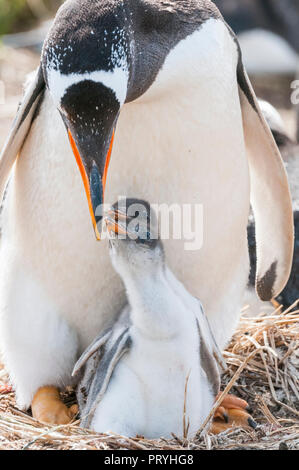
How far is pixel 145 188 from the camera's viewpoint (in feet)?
9.16

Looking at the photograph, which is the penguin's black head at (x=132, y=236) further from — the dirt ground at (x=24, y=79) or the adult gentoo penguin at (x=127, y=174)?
the dirt ground at (x=24, y=79)

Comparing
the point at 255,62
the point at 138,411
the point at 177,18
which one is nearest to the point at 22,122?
the point at 177,18

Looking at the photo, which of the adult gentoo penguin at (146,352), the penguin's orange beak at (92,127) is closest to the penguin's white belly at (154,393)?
the adult gentoo penguin at (146,352)

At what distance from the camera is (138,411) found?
2.66 m

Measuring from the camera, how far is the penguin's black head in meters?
2.64

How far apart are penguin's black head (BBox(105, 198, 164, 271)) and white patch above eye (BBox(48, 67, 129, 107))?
457 mm

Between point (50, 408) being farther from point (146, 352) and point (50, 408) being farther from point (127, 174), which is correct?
point (127, 174)

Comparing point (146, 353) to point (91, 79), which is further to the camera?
point (146, 353)

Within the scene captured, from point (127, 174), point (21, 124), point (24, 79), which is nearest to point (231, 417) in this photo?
point (127, 174)

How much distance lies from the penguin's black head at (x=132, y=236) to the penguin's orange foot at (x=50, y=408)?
0.59m

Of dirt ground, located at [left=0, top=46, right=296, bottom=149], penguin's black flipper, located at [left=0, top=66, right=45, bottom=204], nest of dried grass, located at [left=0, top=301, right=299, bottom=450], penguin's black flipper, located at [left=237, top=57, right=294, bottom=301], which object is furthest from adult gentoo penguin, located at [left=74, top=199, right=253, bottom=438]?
dirt ground, located at [left=0, top=46, right=296, bottom=149]

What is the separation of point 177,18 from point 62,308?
100 centimetres

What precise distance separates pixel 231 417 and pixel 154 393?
0.40 meters
